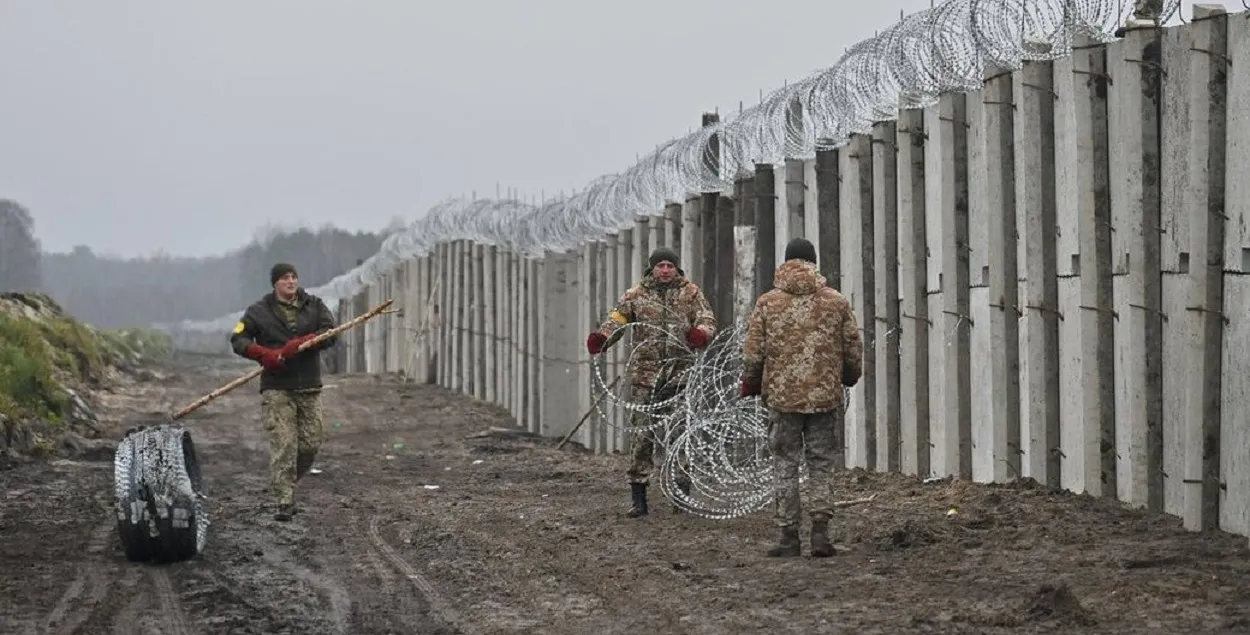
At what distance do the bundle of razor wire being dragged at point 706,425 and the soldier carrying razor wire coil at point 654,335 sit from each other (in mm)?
13

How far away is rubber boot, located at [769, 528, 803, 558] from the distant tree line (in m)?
64.0

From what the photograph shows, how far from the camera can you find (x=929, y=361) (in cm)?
1184

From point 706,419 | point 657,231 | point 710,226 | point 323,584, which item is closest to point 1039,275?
point 706,419

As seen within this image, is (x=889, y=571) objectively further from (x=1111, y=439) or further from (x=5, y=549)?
(x=5, y=549)

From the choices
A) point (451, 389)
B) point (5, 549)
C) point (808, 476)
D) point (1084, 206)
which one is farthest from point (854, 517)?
point (451, 389)

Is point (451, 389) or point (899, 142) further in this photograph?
point (451, 389)

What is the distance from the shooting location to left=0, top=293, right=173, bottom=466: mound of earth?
688 inches

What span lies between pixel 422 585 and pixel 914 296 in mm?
4209

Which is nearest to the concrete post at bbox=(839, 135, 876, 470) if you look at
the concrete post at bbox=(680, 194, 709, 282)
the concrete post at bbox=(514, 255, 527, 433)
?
the concrete post at bbox=(680, 194, 709, 282)

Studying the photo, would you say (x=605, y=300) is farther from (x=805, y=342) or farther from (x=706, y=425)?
(x=805, y=342)

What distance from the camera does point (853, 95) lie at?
1268cm

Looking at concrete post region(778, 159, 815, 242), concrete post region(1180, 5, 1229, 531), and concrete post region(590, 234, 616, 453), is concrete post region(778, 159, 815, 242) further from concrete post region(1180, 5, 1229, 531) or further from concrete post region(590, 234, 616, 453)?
concrete post region(1180, 5, 1229, 531)

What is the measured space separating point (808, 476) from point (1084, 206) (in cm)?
194

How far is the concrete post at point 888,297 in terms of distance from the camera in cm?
1242
